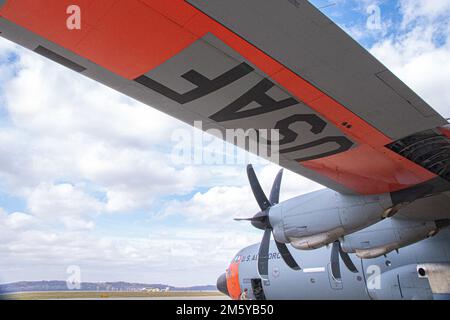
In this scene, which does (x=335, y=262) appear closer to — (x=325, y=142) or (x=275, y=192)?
(x=275, y=192)

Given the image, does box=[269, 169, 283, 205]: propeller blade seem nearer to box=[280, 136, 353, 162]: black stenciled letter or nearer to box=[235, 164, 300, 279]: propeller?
box=[235, 164, 300, 279]: propeller

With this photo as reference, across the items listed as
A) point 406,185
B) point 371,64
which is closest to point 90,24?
point 371,64

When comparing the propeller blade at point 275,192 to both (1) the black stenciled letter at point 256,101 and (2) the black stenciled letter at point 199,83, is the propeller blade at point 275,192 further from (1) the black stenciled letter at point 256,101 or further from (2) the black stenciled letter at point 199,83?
(2) the black stenciled letter at point 199,83

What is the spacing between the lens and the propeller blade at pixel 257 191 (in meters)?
11.6

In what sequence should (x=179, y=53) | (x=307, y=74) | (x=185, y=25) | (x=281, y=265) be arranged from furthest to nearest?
Result: (x=281, y=265), (x=307, y=74), (x=179, y=53), (x=185, y=25)

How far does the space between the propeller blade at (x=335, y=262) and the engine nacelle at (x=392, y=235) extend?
118 inches

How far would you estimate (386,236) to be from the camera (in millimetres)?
10398

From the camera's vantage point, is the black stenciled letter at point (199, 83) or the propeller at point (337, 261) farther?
the propeller at point (337, 261)

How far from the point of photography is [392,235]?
33.9ft

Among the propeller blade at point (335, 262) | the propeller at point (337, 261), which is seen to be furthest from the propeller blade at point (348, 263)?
the propeller blade at point (335, 262)

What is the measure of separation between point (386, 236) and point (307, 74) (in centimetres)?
791
